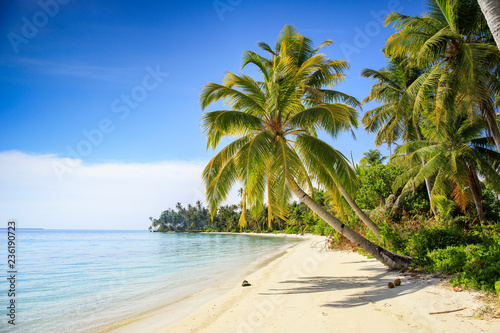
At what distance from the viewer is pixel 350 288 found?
6785 millimetres

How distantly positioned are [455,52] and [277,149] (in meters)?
6.84

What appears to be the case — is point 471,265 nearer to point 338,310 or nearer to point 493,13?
point 338,310

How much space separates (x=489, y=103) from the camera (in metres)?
8.79

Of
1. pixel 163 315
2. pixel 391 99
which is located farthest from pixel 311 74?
pixel 163 315

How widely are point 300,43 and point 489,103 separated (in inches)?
264

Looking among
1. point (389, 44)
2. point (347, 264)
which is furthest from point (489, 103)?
point (347, 264)

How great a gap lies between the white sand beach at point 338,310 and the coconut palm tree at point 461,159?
7.90 m

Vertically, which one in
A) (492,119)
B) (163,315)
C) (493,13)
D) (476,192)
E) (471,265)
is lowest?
(163,315)

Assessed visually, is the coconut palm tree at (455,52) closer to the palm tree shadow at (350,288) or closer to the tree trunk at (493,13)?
the tree trunk at (493,13)

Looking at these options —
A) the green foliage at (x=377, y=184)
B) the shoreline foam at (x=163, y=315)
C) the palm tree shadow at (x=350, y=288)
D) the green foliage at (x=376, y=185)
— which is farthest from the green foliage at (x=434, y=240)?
the green foliage at (x=376, y=185)

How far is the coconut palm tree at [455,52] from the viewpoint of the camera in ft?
26.0

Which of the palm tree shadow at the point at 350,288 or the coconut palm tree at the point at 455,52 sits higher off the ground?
the coconut palm tree at the point at 455,52

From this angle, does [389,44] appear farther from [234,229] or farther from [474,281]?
[234,229]

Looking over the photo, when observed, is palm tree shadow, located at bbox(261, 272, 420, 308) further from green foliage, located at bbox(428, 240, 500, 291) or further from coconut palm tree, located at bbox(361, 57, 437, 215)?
coconut palm tree, located at bbox(361, 57, 437, 215)
